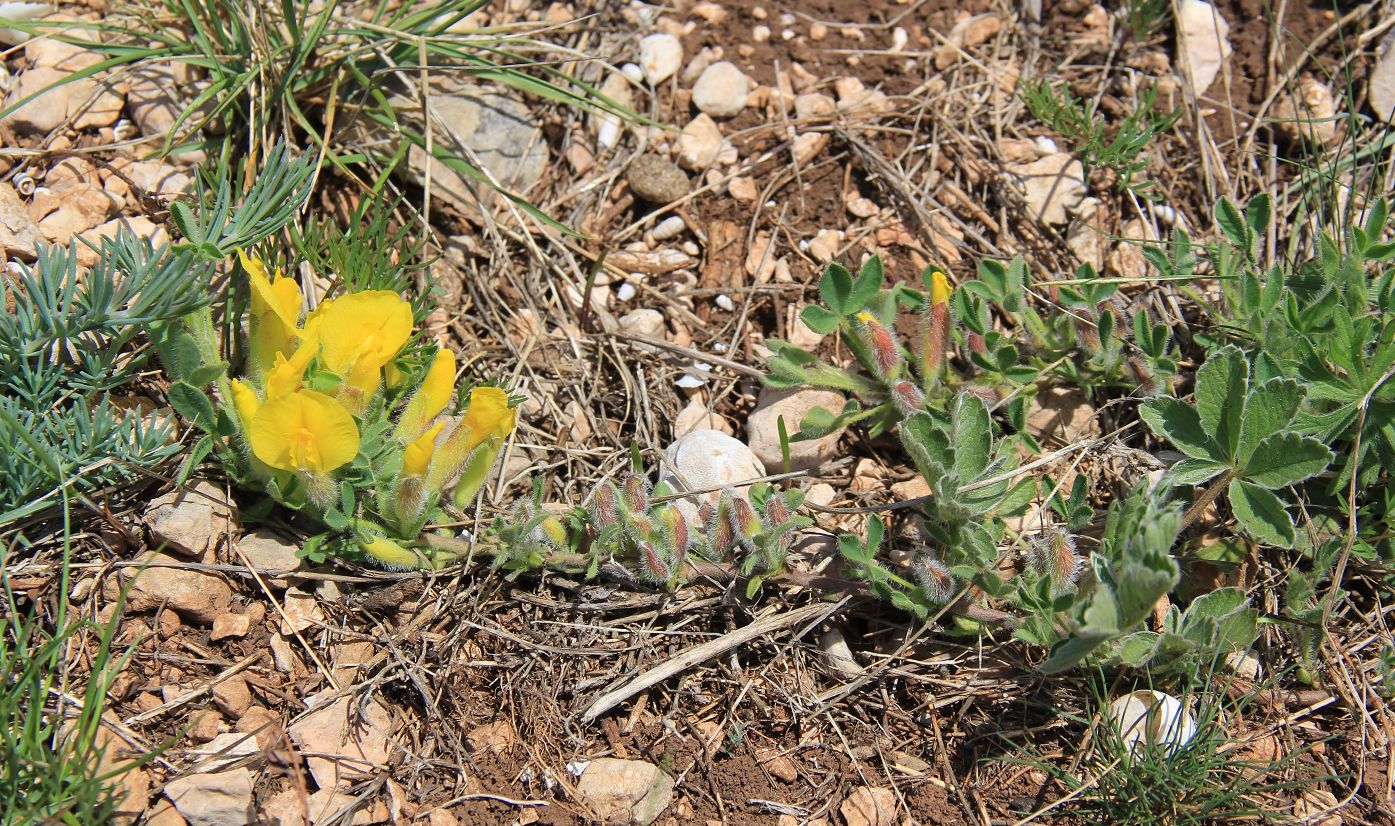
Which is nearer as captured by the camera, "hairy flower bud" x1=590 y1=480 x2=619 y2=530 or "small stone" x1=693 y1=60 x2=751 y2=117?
"hairy flower bud" x1=590 y1=480 x2=619 y2=530

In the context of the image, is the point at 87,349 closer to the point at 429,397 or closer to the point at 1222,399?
the point at 429,397

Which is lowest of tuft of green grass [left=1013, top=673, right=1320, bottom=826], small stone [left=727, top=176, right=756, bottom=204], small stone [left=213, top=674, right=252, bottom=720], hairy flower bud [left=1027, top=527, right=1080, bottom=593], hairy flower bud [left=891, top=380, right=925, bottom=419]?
tuft of green grass [left=1013, top=673, right=1320, bottom=826]

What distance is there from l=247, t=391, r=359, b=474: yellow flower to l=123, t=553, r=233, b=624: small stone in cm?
36

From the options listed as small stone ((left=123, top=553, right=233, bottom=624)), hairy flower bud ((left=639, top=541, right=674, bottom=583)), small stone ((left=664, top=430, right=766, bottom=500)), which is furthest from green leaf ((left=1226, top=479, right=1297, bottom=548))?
small stone ((left=123, top=553, right=233, bottom=624))

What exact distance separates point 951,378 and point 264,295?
1.69m

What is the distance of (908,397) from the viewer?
265 centimetres

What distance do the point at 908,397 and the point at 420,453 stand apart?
1.19m

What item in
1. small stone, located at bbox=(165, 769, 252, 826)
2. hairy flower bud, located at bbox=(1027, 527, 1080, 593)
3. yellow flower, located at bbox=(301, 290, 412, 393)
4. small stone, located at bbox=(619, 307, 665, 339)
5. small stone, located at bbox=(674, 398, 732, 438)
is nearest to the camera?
small stone, located at bbox=(165, 769, 252, 826)

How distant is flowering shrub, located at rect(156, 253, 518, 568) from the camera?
2.23 metres

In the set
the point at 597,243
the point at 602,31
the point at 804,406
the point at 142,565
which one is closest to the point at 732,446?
the point at 804,406

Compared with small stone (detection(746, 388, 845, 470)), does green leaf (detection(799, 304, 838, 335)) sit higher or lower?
higher

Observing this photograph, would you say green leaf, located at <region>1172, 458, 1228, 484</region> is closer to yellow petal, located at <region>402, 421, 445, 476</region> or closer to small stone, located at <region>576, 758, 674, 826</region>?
small stone, located at <region>576, 758, 674, 826</region>

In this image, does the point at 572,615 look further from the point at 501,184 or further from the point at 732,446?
the point at 501,184

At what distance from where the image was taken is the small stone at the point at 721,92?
11.3ft
